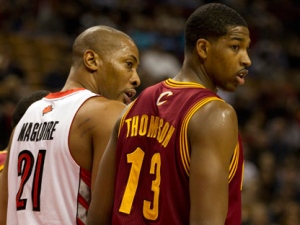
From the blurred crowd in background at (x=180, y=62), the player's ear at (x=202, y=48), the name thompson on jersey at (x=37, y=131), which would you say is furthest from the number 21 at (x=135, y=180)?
the blurred crowd in background at (x=180, y=62)

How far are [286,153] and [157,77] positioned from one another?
8.74 ft

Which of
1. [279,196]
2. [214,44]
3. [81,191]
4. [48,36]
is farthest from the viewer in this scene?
[48,36]

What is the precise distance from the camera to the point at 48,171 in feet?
13.8

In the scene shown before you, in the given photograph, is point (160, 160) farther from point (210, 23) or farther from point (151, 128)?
point (210, 23)

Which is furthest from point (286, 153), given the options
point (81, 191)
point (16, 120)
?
point (81, 191)

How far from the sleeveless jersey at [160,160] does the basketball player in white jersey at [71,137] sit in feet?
1.05

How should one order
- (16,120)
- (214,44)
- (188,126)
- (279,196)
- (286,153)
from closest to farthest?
(188,126) < (214,44) < (16,120) < (279,196) < (286,153)

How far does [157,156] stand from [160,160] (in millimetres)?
35

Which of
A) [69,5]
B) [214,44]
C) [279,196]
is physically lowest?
[279,196]

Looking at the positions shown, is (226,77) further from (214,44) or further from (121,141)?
(121,141)

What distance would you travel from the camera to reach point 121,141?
12.5ft

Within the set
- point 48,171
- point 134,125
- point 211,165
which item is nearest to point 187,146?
point 211,165

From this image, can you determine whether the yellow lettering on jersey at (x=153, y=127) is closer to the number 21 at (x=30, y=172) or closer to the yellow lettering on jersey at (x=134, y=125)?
the yellow lettering on jersey at (x=134, y=125)

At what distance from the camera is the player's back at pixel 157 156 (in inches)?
137
